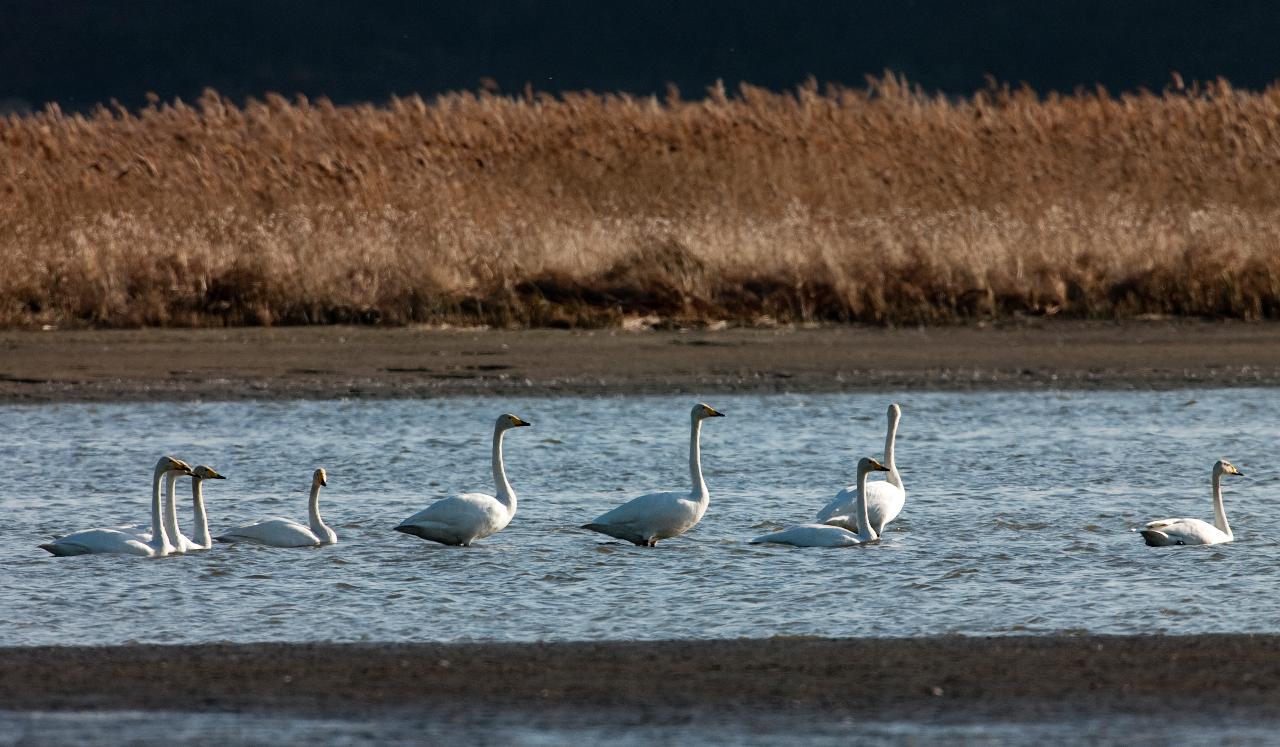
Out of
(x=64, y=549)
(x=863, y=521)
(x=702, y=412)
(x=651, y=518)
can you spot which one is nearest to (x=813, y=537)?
(x=863, y=521)

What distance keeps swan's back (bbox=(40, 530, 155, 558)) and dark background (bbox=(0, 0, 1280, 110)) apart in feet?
215

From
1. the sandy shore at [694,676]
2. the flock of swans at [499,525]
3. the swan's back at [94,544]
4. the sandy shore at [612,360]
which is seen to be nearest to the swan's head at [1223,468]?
the flock of swans at [499,525]

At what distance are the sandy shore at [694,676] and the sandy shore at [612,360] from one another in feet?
27.2

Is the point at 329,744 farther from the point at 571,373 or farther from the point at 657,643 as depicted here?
the point at 571,373

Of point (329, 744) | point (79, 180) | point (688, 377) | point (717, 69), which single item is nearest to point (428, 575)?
point (329, 744)

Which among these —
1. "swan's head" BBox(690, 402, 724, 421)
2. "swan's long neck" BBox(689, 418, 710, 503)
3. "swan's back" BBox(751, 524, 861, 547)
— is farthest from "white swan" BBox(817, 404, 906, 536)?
"swan's head" BBox(690, 402, 724, 421)

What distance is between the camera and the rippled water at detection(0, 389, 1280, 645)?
325 inches

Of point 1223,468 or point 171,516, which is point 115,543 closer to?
point 171,516

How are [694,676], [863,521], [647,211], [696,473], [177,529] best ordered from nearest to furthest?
[694,676] → [177,529] → [863,521] → [696,473] → [647,211]

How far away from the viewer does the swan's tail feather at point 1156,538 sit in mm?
9656

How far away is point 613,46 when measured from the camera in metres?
82.5

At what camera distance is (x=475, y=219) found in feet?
69.5

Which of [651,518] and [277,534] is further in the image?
[651,518]

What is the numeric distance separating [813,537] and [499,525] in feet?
4.88
